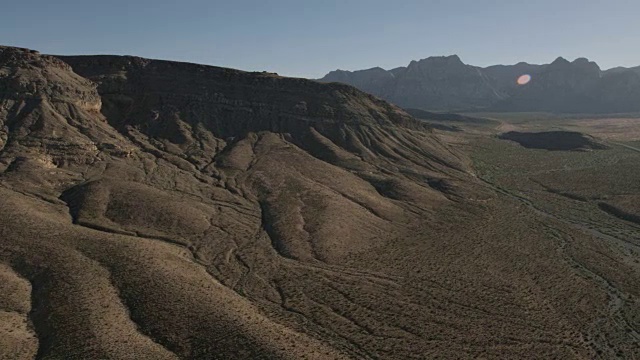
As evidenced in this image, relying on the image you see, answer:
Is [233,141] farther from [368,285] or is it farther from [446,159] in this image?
[368,285]

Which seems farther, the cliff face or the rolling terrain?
the rolling terrain

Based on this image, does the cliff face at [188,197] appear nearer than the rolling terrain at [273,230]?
Yes

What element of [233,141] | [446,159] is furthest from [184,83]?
[446,159]

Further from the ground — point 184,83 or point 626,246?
point 184,83

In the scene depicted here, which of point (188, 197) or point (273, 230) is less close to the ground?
point (188, 197)

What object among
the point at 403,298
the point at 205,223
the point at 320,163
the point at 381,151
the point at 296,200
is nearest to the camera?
the point at 403,298

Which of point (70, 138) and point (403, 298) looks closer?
point (403, 298)

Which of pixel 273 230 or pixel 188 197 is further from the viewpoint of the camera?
pixel 188 197

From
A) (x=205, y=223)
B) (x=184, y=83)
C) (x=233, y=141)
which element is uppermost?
(x=184, y=83)
